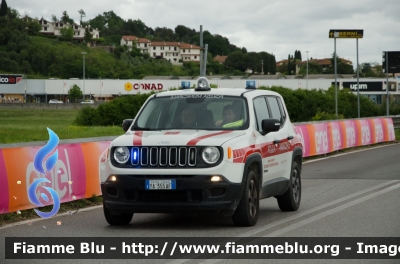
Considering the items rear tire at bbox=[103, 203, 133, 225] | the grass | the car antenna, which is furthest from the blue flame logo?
the car antenna

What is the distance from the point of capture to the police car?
34.8 feet

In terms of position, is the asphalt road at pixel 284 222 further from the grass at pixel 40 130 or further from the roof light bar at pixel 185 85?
the grass at pixel 40 130

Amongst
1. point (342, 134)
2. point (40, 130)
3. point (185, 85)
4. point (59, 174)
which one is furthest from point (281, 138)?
point (40, 130)

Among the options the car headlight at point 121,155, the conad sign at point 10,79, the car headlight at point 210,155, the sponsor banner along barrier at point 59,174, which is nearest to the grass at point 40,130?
the sponsor banner along barrier at point 59,174

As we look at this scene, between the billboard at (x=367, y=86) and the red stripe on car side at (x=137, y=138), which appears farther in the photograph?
the billboard at (x=367, y=86)

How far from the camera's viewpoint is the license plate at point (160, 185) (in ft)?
34.6

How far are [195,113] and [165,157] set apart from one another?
1.35m

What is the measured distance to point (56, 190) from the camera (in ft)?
43.4

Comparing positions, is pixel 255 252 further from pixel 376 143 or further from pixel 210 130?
pixel 376 143

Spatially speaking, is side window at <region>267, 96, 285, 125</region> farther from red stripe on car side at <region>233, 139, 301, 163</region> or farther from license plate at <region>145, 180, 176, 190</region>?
license plate at <region>145, 180, 176, 190</region>

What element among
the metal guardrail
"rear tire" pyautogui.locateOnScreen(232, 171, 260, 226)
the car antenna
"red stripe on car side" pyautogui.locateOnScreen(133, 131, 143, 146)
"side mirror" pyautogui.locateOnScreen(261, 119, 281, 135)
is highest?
the car antenna

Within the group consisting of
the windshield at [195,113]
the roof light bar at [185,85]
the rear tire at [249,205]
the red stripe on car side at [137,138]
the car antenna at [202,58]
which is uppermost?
the car antenna at [202,58]

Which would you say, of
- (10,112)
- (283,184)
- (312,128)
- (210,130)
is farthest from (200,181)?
(10,112)

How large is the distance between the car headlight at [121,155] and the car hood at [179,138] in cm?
6
